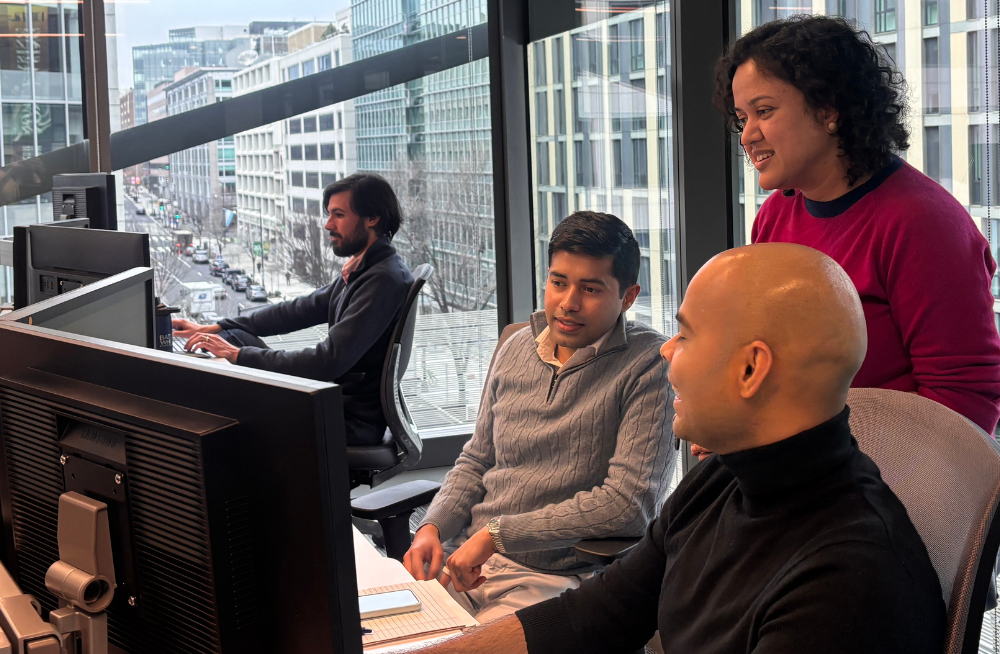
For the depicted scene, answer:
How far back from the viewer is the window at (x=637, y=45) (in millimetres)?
3049

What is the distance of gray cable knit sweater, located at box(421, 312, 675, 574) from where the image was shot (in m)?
1.79

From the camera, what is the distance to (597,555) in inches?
66.2

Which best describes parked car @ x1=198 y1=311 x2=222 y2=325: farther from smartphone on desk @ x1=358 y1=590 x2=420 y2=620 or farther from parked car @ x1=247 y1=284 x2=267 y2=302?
smartphone on desk @ x1=358 y1=590 x2=420 y2=620

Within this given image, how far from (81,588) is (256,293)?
3.52 metres

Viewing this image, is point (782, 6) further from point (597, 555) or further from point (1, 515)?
point (1, 515)

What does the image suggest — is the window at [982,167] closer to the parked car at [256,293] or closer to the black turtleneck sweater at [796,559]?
the black turtleneck sweater at [796,559]

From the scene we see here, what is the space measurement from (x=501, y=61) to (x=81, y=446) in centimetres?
346

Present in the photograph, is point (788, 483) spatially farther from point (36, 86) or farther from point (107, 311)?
point (36, 86)

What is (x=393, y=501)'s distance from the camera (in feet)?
7.27

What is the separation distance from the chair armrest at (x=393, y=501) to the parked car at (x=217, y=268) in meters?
2.29

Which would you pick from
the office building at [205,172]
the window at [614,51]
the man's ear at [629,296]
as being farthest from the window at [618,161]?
the office building at [205,172]

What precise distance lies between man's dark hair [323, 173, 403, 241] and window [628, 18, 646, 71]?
98 centimetres

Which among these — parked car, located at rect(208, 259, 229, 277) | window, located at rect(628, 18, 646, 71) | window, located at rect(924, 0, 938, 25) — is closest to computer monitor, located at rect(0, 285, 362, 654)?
window, located at rect(924, 0, 938, 25)

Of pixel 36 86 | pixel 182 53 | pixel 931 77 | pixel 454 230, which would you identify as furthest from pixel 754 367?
pixel 36 86
